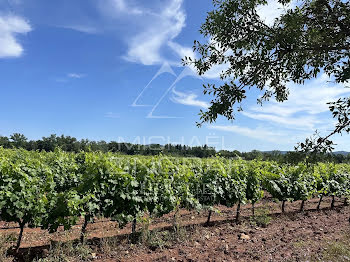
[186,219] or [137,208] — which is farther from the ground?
[137,208]

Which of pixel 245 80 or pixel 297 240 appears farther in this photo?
pixel 297 240

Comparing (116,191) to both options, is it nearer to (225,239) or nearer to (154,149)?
(225,239)

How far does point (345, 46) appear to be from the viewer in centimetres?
333

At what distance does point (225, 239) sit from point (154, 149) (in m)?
24.6

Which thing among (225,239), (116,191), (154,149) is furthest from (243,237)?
(154,149)

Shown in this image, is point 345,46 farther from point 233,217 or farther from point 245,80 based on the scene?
point 233,217

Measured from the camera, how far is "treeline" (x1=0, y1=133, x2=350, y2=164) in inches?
133

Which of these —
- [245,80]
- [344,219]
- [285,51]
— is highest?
[285,51]

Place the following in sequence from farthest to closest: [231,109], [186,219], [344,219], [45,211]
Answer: [344,219], [186,219], [45,211], [231,109]

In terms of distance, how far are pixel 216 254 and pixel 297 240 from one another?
233cm

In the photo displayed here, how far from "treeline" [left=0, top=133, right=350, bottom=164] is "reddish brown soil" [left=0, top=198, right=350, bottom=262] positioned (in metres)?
1.97

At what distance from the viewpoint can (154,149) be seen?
3017 centimetres

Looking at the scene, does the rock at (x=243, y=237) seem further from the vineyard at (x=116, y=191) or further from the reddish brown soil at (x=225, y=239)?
the vineyard at (x=116, y=191)

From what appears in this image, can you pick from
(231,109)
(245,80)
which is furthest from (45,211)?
(245,80)
